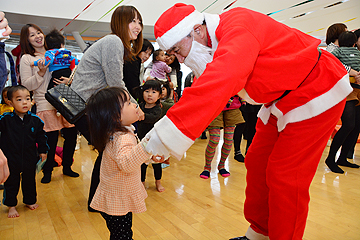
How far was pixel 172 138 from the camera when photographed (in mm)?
774

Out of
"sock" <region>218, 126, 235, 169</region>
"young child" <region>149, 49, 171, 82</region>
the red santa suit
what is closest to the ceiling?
"young child" <region>149, 49, 171, 82</region>

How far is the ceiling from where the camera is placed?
20.0ft

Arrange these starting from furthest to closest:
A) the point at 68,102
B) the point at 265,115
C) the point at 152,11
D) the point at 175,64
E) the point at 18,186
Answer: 1. the point at 152,11
2. the point at 175,64
3. the point at 18,186
4. the point at 68,102
5. the point at 265,115

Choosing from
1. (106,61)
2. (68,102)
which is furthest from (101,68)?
(68,102)

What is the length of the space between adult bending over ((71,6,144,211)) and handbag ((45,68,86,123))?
0.04 m

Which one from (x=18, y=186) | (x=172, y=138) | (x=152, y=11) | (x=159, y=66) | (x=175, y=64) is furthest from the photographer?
(x=152, y=11)

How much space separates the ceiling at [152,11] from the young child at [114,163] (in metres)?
6.24

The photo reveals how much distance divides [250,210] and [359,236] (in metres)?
0.74

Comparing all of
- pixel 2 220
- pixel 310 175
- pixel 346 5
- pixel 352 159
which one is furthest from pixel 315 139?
pixel 346 5

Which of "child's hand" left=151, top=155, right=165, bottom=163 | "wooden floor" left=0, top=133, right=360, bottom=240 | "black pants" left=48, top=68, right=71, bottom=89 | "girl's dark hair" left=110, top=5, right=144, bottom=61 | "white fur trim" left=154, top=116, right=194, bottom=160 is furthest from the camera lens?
"black pants" left=48, top=68, right=71, bottom=89

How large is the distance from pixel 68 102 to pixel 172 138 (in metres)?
1.11

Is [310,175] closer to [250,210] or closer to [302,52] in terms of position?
[250,210]

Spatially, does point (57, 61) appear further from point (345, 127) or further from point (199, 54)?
point (345, 127)

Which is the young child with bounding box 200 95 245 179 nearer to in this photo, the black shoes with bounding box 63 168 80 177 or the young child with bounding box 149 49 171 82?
the young child with bounding box 149 49 171 82
